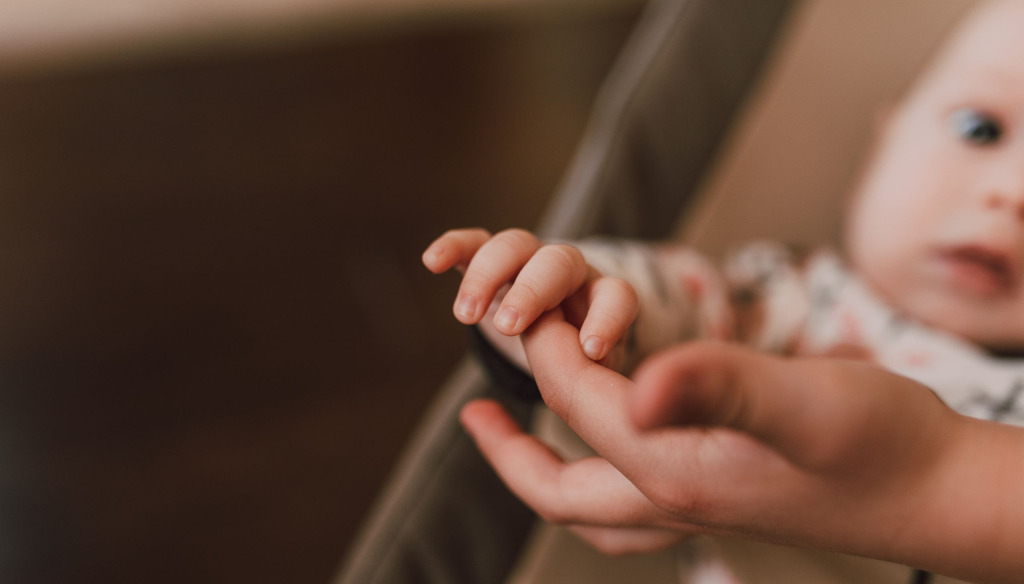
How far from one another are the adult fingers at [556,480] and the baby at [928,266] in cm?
4

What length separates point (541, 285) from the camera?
1.06ft

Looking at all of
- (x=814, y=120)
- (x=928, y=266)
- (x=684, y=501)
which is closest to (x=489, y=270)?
(x=684, y=501)

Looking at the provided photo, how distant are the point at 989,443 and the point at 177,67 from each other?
1.50 meters

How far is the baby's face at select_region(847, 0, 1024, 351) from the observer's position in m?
0.47

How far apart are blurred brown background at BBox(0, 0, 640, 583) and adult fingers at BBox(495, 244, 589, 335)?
0.73m

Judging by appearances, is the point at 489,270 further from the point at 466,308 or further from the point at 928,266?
the point at 928,266


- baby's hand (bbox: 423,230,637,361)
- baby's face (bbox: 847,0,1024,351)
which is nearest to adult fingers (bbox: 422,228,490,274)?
baby's hand (bbox: 423,230,637,361)

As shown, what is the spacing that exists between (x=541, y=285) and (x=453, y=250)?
0.06m

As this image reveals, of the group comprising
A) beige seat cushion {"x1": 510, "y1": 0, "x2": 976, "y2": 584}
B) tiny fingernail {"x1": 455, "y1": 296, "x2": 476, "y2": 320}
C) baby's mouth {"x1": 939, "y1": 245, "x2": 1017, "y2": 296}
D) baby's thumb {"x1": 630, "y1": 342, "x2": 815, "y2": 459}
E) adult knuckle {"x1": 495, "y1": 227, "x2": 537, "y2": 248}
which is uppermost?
beige seat cushion {"x1": 510, "y1": 0, "x2": 976, "y2": 584}

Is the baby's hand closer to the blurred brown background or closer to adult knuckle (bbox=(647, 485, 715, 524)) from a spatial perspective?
adult knuckle (bbox=(647, 485, 715, 524))

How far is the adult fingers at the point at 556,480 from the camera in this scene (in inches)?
12.3

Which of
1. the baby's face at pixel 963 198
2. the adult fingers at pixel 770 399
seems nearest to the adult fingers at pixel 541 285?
the adult fingers at pixel 770 399

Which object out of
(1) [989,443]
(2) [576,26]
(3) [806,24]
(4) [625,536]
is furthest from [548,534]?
(2) [576,26]

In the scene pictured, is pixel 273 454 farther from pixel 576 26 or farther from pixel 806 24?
pixel 576 26
